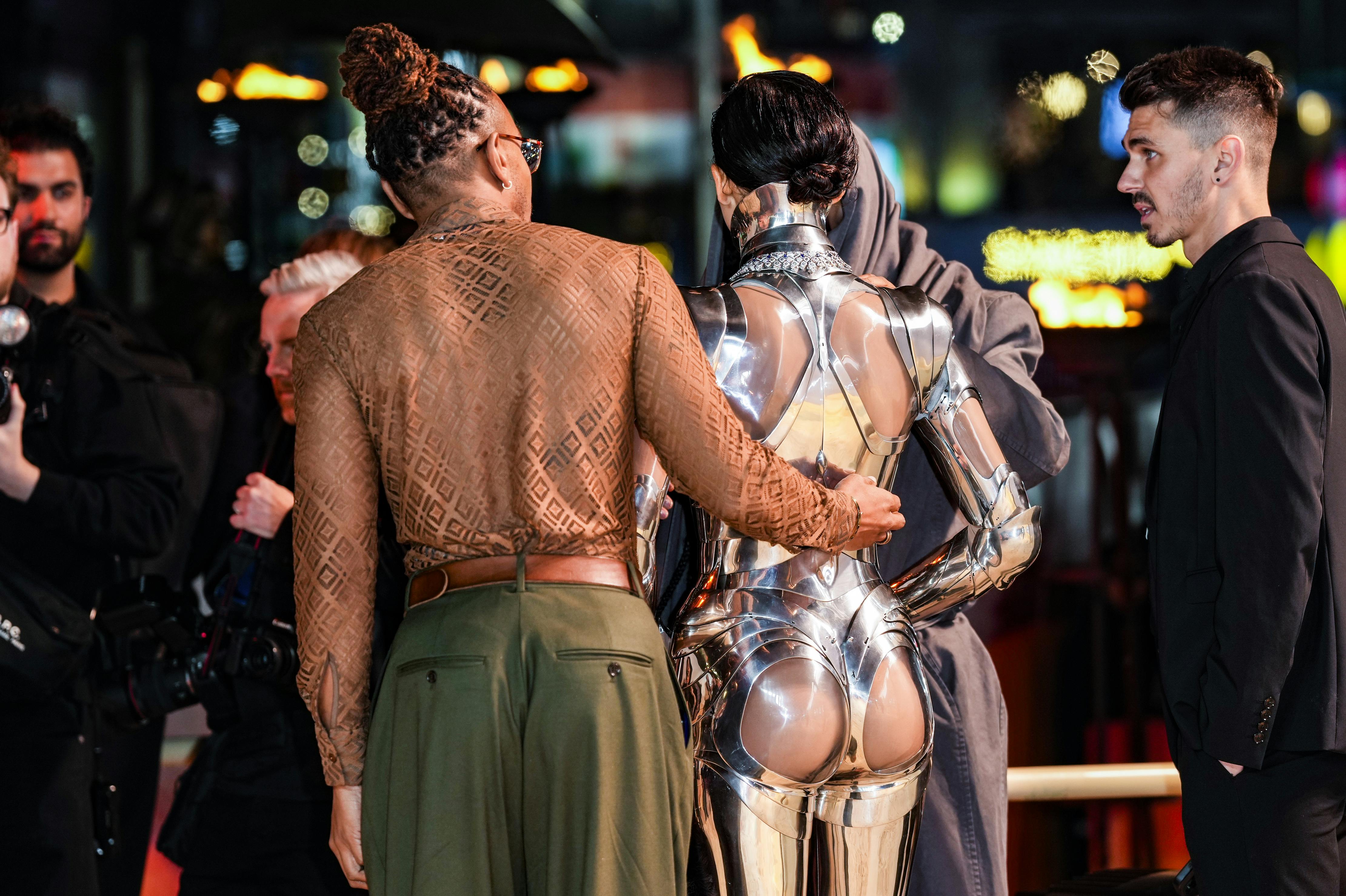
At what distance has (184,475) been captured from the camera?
3.40m

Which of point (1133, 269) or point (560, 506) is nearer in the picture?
point (560, 506)

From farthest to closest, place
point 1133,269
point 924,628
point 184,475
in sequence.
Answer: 1. point 1133,269
2. point 184,475
3. point 924,628

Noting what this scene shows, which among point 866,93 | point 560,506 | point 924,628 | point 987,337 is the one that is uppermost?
point 866,93

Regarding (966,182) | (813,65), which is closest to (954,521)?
(813,65)

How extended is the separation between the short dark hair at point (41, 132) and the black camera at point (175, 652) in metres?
1.31

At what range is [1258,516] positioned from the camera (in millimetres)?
2018

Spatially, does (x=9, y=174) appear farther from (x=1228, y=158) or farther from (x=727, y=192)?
(x=1228, y=158)

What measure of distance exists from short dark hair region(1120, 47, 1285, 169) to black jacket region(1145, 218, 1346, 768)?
6.7 inches

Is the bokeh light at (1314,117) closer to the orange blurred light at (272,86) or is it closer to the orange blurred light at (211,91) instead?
the orange blurred light at (272,86)

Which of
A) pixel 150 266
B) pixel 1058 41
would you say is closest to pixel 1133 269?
pixel 1058 41

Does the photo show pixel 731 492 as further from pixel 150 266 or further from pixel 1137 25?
pixel 1137 25

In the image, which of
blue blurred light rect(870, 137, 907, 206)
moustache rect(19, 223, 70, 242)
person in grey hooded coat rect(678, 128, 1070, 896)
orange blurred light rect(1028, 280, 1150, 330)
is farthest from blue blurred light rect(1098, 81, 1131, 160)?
moustache rect(19, 223, 70, 242)

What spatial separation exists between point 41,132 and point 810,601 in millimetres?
2451

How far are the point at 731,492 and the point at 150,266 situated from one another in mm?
6126
